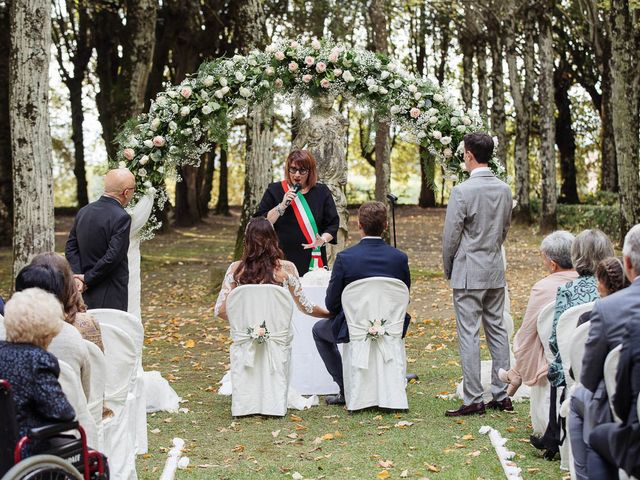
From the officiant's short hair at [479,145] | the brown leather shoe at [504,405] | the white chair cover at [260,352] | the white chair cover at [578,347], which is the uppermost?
the officiant's short hair at [479,145]

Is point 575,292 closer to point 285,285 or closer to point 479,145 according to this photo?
point 479,145

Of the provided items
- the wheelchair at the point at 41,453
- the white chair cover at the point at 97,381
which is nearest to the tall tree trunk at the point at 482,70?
the white chair cover at the point at 97,381

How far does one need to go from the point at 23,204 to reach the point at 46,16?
2172mm

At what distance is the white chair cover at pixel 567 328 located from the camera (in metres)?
5.95

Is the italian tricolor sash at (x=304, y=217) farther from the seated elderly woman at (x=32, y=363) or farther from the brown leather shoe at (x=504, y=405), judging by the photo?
the seated elderly woman at (x=32, y=363)

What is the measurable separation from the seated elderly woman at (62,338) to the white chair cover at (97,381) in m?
0.17

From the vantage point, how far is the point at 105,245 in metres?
8.16

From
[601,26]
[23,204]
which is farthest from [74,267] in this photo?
[601,26]

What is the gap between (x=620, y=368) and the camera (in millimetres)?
4215

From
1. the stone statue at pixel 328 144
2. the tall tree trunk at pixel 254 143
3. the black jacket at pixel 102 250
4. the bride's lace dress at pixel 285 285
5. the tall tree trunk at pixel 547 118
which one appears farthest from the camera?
the tall tree trunk at pixel 547 118

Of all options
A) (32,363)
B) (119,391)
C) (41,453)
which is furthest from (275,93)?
(41,453)

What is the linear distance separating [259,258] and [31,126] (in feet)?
14.3

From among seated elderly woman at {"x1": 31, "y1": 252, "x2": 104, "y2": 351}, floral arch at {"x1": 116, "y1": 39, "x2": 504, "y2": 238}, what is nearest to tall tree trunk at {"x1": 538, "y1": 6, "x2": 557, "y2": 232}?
floral arch at {"x1": 116, "y1": 39, "x2": 504, "y2": 238}

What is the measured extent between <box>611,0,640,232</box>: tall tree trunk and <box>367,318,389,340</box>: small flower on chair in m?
11.2
